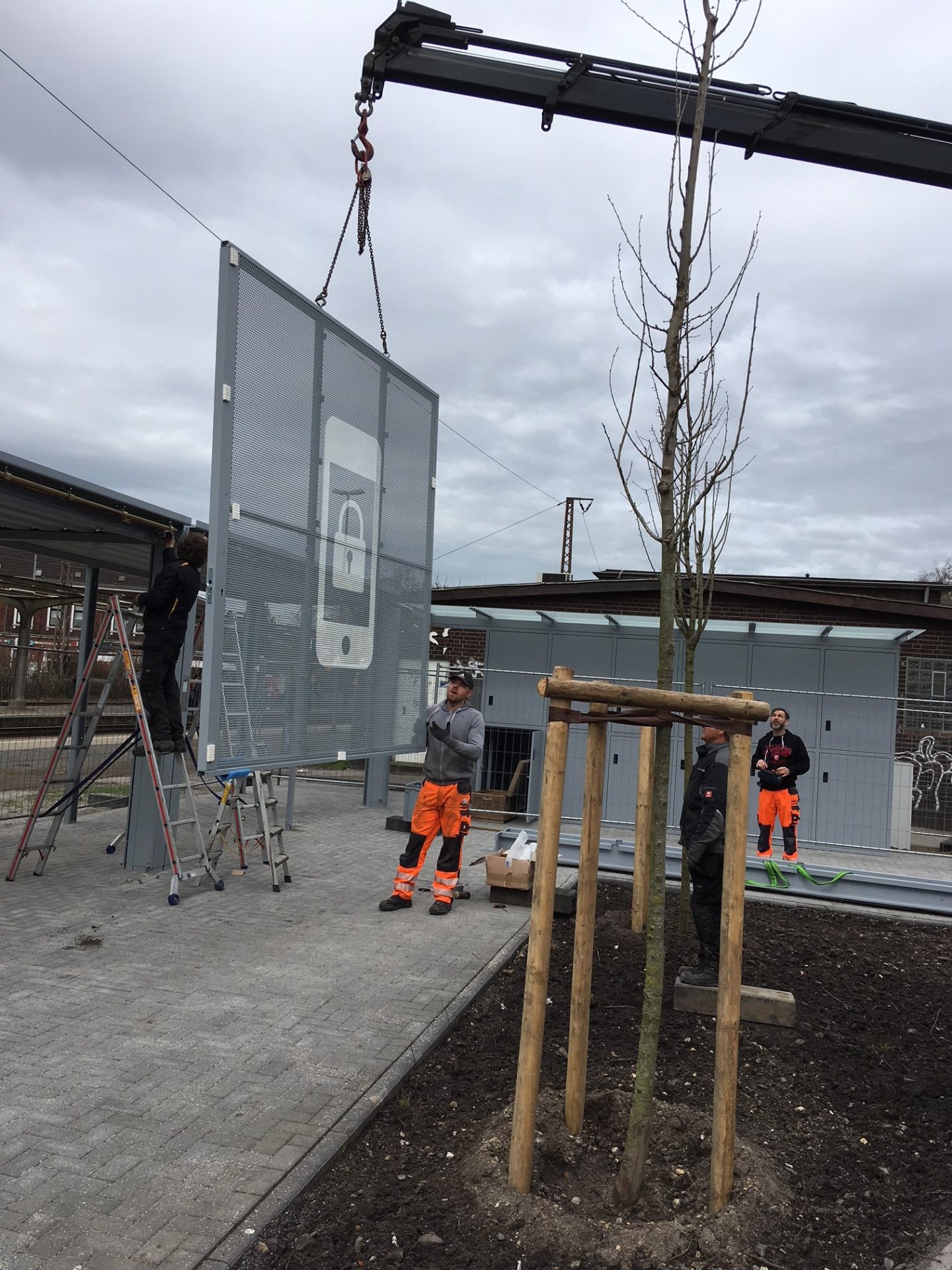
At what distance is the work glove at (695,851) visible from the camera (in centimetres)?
611

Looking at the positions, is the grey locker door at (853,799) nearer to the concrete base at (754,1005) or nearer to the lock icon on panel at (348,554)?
the concrete base at (754,1005)

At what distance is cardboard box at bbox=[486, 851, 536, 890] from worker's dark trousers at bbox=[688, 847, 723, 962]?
2.44 m

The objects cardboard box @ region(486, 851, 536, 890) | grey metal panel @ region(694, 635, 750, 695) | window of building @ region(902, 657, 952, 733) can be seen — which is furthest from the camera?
window of building @ region(902, 657, 952, 733)

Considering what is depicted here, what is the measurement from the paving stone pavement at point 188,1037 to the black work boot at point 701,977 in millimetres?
1386

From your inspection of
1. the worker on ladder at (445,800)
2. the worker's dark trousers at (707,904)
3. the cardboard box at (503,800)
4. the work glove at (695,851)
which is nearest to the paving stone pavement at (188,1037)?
the worker on ladder at (445,800)

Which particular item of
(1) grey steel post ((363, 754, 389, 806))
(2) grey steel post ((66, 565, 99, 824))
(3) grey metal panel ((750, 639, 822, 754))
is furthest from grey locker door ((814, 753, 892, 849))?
(2) grey steel post ((66, 565, 99, 824))

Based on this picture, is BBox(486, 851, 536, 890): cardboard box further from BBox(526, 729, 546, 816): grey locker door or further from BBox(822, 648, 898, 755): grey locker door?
BBox(822, 648, 898, 755): grey locker door

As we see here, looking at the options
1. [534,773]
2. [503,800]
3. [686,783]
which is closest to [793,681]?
[534,773]

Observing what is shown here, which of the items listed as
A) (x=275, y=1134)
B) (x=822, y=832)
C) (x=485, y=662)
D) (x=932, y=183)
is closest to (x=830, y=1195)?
(x=275, y=1134)

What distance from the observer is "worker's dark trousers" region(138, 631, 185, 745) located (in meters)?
8.36

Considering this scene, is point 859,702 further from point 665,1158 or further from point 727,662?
point 665,1158

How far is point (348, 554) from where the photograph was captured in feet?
24.6

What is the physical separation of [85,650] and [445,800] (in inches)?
191

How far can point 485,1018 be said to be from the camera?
5.62 metres
